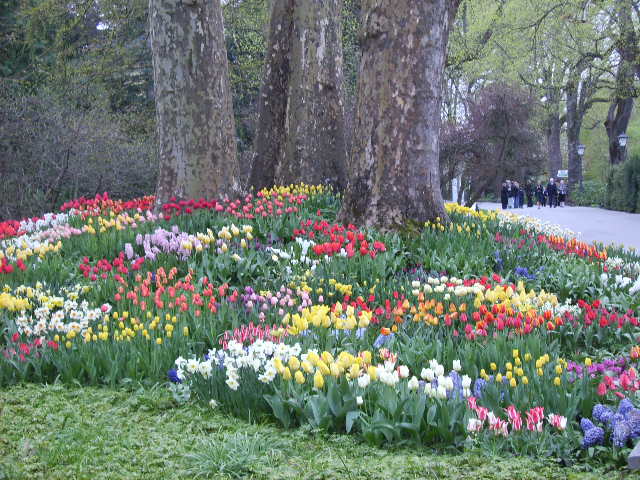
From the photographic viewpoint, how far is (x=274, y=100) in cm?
1129

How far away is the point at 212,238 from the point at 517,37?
2638 cm

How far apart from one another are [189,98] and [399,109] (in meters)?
3.17

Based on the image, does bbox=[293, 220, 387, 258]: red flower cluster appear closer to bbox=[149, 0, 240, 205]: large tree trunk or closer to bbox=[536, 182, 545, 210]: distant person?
bbox=[149, 0, 240, 205]: large tree trunk

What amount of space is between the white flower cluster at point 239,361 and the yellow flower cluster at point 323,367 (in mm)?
Result: 98

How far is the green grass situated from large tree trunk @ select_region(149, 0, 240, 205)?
18.7 ft

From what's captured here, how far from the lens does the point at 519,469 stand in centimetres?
286

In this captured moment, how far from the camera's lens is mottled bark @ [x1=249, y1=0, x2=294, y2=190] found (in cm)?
1108

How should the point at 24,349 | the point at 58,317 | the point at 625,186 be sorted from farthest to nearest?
the point at 625,186 → the point at 58,317 → the point at 24,349

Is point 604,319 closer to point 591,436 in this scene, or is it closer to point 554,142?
point 591,436

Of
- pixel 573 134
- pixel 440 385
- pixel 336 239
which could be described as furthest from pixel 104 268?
pixel 573 134

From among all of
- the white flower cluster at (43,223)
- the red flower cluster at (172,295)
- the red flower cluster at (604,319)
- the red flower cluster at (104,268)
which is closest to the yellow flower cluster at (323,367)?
the red flower cluster at (172,295)

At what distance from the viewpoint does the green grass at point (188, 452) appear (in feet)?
9.45

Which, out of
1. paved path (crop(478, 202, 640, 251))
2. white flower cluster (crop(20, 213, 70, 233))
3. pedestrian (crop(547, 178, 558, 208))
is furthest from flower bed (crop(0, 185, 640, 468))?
pedestrian (crop(547, 178, 558, 208))

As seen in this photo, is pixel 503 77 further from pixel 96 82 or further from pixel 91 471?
pixel 91 471
